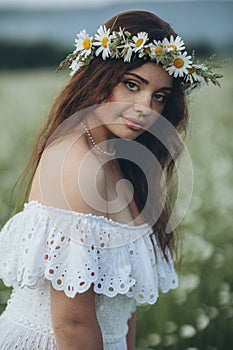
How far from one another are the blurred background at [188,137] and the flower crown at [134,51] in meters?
0.33

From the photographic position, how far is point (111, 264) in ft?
4.76

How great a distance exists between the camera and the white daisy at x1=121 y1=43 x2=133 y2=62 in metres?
1.49

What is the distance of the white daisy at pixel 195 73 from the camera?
1651 mm

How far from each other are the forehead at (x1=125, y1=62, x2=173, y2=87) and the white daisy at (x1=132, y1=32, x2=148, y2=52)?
54 mm

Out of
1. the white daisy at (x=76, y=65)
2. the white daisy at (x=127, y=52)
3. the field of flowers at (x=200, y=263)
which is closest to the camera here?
the white daisy at (x=127, y=52)

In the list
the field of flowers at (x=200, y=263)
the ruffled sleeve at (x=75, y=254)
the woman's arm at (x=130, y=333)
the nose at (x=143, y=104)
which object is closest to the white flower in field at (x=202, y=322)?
the field of flowers at (x=200, y=263)

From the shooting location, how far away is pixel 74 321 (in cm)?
138

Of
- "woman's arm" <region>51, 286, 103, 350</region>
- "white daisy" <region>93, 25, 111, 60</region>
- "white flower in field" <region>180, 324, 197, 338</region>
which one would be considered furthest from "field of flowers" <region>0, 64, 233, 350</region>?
"woman's arm" <region>51, 286, 103, 350</region>

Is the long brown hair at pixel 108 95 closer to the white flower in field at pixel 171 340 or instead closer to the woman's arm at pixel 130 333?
the woman's arm at pixel 130 333

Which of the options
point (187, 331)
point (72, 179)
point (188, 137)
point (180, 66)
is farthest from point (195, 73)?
point (188, 137)

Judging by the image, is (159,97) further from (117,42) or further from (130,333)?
(130,333)

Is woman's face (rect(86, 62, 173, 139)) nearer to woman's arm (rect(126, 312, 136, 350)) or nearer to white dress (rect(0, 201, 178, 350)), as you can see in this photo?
white dress (rect(0, 201, 178, 350))

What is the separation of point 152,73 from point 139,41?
9cm

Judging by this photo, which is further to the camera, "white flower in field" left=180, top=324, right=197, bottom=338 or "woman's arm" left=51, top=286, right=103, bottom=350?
"white flower in field" left=180, top=324, right=197, bottom=338
